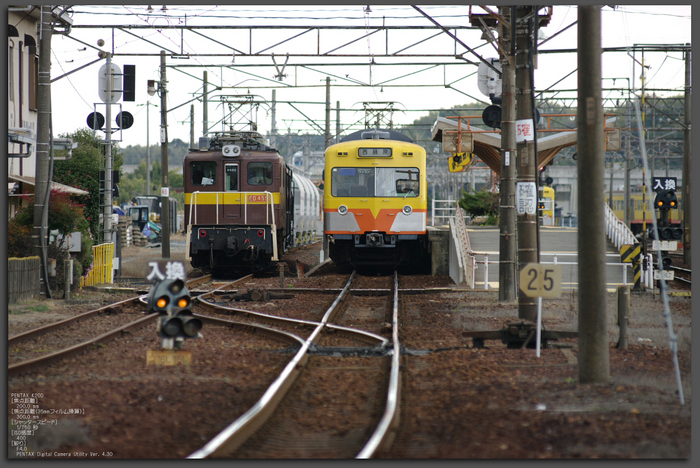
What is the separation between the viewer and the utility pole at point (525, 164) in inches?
440

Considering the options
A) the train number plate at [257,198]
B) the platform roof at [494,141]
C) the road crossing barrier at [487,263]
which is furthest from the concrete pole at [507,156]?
the train number plate at [257,198]

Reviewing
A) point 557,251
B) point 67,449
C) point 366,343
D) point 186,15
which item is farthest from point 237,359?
point 557,251

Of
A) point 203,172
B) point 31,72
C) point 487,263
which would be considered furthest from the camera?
point 31,72

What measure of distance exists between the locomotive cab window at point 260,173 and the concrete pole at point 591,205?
14728 millimetres

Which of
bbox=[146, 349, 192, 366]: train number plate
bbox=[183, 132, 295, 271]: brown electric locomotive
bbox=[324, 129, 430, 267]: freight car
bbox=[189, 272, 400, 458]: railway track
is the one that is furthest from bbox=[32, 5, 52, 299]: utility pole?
bbox=[146, 349, 192, 366]: train number plate

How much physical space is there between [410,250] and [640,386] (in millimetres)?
15605

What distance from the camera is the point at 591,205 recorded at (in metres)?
7.26

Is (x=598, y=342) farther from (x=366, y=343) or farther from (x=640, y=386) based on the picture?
(x=366, y=343)

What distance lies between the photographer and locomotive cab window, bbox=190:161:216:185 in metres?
21.3

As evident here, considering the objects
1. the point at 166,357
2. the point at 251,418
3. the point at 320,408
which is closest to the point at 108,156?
the point at 166,357

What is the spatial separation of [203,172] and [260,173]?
1.69 metres

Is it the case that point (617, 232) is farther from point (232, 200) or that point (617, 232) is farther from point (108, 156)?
point (108, 156)

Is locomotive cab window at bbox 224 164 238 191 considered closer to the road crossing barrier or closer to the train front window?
the train front window

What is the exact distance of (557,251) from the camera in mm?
23797
